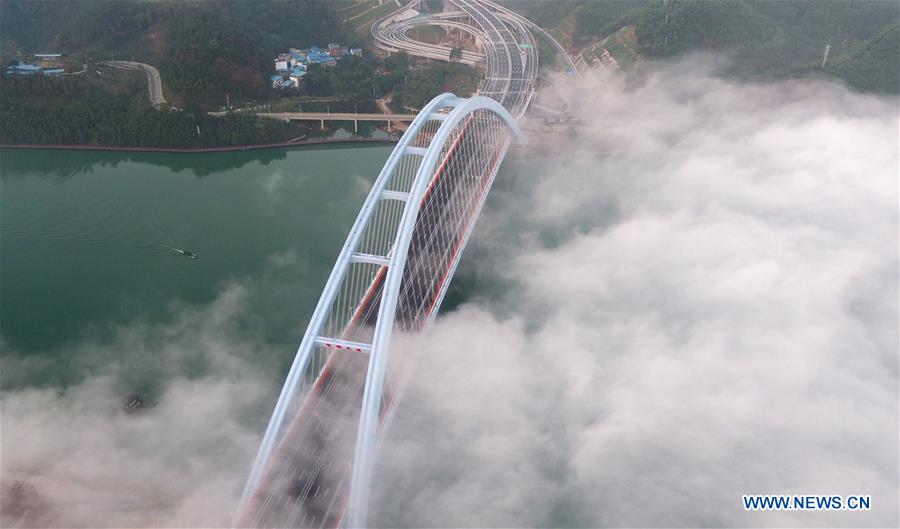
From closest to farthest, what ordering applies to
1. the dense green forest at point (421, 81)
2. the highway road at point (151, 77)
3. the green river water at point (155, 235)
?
the green river water at point (155, 235) < the highway road at point (151, 77) < the dense green forest at point (421, 81)

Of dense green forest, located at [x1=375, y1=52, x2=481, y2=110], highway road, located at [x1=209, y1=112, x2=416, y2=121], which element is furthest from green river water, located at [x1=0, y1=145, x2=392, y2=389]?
dense green forest, located at [x1=375, y1=52, x2=481, y2=110]

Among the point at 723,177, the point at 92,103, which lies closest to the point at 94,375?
the point at 92,103

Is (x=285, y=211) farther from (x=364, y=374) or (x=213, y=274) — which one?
(x=364, y=374)

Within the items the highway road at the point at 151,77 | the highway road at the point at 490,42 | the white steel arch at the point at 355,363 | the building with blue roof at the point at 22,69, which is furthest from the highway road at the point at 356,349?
the building with blue roof at the point at 22,69

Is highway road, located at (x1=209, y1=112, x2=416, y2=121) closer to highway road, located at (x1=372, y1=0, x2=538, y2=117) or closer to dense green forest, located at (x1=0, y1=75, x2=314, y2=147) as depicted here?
dense green forest, located at (x1=0, y1=75, x2=314, y2=147)

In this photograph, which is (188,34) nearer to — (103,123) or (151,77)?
(151,77)

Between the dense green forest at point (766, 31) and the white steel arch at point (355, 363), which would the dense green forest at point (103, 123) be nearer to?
the white steel arch at point (355, 363)

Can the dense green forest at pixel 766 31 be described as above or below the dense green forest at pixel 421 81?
above

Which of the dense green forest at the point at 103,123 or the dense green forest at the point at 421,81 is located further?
the dense green forest at the point at 421,81
